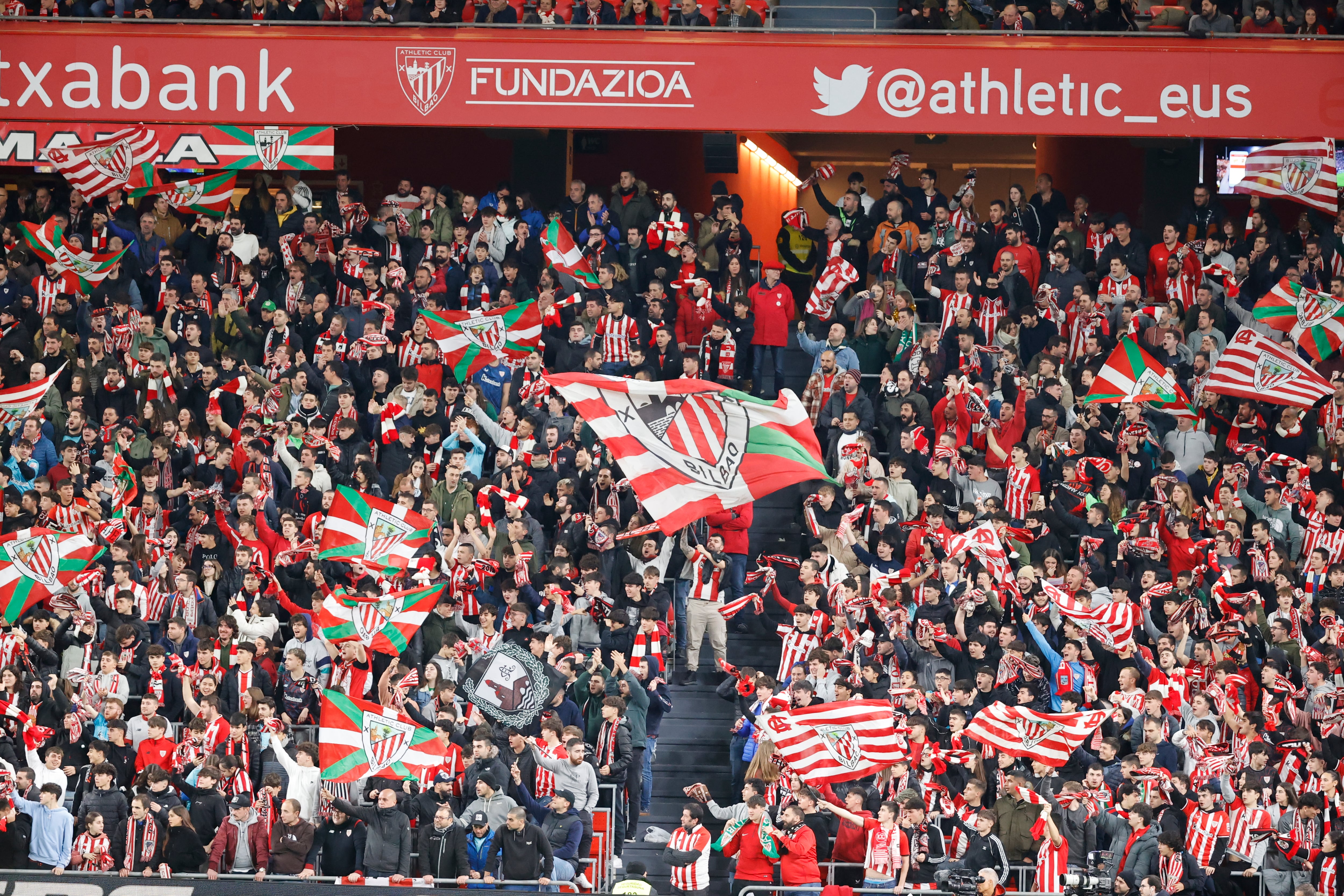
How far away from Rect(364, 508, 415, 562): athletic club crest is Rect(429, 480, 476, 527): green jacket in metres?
0.79

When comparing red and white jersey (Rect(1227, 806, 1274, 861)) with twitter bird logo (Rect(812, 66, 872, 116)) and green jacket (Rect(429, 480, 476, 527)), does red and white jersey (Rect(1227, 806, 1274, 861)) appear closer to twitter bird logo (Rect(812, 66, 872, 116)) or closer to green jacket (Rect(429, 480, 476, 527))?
green jacket (Rect(429, 480, 476, 527))

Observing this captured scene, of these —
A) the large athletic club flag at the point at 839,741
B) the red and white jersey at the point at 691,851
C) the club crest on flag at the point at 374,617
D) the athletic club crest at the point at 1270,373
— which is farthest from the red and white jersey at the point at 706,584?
the athletic club crest at the point at 1270,373

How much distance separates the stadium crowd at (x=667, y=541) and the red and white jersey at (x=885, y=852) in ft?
0.27

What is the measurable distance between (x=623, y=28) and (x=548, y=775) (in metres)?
11.3

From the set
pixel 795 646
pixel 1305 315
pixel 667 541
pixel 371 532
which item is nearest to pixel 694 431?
pixel 667 541

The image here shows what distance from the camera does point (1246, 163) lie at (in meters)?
26.5

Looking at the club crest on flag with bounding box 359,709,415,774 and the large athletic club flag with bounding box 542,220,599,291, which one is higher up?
the large athletic club flag with bounding box 542,220,599,291

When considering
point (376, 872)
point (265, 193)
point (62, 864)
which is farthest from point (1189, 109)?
point (62, 864)

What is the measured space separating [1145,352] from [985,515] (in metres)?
3.33

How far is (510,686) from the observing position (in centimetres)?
1958

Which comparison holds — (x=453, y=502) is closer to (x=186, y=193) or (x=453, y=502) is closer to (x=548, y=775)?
(x=548, y=775)

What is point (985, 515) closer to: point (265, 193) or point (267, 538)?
point (267, 538)

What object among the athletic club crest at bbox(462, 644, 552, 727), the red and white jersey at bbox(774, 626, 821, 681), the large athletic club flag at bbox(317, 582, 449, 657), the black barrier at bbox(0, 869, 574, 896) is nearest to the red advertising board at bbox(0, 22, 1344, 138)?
the large athletic club flag at bbox(317, 582, 449, 657)

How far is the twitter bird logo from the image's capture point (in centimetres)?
2670
